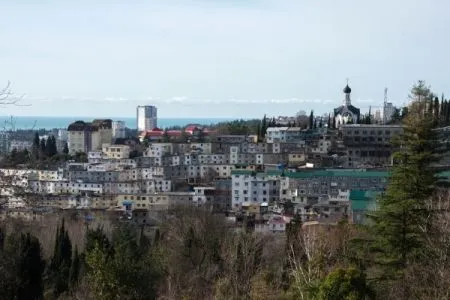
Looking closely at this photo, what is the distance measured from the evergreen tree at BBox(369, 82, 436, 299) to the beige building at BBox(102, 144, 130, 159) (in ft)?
134

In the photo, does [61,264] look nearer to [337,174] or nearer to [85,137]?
[337,174]

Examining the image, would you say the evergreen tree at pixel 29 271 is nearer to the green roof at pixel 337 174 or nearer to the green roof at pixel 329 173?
the green roof at pixel 329 173

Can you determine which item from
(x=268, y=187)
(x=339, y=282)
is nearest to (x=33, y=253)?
(x=339, y=282)

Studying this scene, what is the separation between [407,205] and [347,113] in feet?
156

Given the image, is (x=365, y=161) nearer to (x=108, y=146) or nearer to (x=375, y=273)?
(x=108, y=146)

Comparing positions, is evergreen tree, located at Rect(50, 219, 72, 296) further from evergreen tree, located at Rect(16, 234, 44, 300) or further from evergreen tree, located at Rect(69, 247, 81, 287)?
evergreen tree, located at Rect(16, 234, 44, 300)

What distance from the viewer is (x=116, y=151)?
5094 centimetres

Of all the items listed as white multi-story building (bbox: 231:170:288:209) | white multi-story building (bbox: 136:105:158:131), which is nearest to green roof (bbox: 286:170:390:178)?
white multi-story building (bbox: 231:170:288:209)

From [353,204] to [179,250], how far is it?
10.7m

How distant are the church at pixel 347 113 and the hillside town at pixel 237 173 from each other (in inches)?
4.3

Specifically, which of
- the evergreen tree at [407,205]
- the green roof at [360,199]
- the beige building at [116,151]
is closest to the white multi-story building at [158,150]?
the beige building at [116,151]

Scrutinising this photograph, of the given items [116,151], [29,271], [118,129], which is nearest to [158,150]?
[116,151]

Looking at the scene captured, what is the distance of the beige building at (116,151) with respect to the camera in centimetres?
5025

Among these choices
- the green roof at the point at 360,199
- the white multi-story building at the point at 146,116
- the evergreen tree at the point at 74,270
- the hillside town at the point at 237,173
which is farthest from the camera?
the white multi-story building at the point at 146,116
